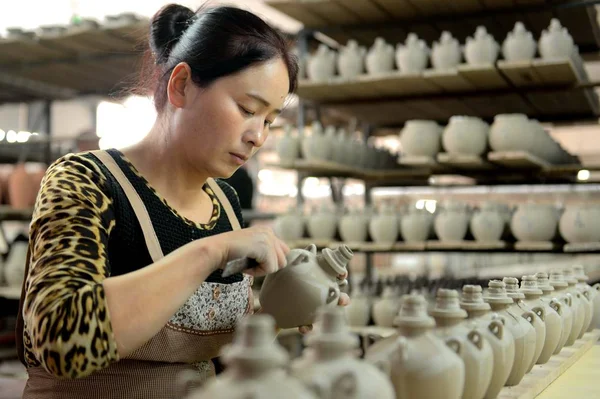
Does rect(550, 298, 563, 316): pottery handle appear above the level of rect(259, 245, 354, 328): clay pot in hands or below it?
below

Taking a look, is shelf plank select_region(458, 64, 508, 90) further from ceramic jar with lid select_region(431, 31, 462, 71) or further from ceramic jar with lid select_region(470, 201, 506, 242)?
ceramic jar with lid select_region(470, 201, 506, 242)

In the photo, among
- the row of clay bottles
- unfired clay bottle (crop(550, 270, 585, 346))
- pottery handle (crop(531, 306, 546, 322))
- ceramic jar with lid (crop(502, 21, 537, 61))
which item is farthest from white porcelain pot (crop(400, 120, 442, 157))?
the row of clay bottles

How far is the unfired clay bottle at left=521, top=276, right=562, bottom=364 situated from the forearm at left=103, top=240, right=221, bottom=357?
81cm

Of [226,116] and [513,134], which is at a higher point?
[513,134]

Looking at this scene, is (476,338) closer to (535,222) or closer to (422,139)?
(535,222)

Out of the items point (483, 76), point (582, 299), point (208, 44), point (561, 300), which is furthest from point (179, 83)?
point (483, 76)

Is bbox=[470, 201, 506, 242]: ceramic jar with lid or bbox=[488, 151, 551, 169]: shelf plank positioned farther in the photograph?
bbox=[470, 201, 506, 242]: ceramic jar with lid

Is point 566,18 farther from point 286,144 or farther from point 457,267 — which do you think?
point 457,267

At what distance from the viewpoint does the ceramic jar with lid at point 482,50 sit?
12.2 feet

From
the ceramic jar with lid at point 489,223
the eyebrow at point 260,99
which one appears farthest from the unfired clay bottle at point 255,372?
the ceramic jar with lid at point 489,223

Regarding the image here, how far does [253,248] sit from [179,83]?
48 centimetres

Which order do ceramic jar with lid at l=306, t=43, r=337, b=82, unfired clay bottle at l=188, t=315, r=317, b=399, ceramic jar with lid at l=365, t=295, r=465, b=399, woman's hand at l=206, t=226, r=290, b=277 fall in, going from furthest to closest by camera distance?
ceramic jar with lid at l=306, t=43, r=337, b=82 → woman's hand at l=206, t=226, r=290, b=277 → ceramic jar with lid at l=365, t=295, r=465, b=399 → unfired clay bottle at l=188, t=315, r=317, b=399

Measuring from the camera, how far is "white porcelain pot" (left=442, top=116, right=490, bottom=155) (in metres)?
3.80

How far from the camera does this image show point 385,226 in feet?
13.2
